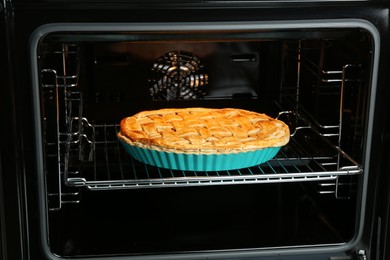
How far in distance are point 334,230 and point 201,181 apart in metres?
0.41

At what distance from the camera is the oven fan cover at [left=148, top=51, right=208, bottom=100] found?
189cm

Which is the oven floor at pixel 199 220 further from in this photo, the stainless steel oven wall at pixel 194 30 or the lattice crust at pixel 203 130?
the lattice crust at pixel 203 130

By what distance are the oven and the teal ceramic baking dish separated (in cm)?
3

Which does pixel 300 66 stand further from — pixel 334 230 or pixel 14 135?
pixel 14 135

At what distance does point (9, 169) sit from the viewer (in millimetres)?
1376

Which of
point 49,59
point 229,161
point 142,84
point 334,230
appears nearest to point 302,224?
point 334,230

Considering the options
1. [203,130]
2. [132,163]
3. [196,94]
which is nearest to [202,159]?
[203,130]

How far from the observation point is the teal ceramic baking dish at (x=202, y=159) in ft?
4.94

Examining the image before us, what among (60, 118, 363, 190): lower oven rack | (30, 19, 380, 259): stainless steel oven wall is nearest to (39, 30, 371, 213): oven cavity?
(60, 118, 363, 190): lower oven rack

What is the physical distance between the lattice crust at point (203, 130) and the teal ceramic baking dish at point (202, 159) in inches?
0.5

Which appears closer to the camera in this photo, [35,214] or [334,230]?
[35,214]

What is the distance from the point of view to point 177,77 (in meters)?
1.91

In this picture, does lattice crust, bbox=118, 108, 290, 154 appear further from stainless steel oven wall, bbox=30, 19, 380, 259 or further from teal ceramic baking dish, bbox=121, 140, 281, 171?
stainless steel oven wall, bbox=30, 19, 380, 259

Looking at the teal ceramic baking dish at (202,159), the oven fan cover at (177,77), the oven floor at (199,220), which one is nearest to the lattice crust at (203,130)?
the teal ceramic baking dish at (202,159)
